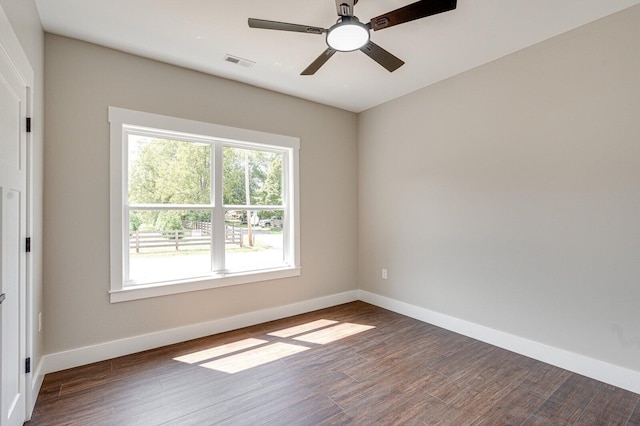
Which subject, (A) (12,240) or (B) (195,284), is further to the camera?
(B) (195,284)

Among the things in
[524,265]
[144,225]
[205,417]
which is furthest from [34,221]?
[524,265]

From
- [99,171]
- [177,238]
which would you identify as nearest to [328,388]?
[177,238]

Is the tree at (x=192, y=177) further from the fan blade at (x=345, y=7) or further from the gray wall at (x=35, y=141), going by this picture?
the fan blade at (x=345, y=7)

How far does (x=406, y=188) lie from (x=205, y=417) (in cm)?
324

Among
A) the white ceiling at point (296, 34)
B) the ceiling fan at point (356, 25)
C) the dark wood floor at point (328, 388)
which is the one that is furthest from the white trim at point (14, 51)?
the dark wood floor at point (328, 388)

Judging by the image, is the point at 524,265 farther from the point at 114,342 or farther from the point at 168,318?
the point at 114,342

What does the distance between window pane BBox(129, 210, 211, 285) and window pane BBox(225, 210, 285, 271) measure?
278 millimetres

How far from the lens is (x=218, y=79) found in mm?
3443

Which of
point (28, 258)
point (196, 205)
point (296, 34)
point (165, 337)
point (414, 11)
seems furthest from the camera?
point (196, 205)

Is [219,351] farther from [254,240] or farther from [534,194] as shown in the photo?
[534,194]

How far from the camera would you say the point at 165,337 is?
3076 mm

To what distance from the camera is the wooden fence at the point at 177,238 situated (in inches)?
120

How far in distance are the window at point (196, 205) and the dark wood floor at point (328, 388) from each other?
0.76 metres

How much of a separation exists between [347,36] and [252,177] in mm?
2205
